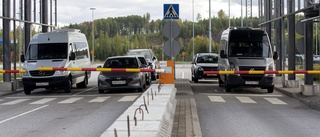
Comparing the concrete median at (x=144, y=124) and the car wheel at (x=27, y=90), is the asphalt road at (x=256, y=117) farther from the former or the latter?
the car wheel at (x=27, y=90)

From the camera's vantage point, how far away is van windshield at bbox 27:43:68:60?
77.3 ft

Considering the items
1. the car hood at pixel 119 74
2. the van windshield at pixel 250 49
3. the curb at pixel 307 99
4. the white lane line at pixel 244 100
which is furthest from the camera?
the van windshield at pixel 250 49

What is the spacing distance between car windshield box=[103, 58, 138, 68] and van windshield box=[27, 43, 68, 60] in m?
1.90

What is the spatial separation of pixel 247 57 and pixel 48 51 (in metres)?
8.61

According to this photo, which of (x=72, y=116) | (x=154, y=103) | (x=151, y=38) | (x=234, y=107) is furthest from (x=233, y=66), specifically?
(x=151, y=38)

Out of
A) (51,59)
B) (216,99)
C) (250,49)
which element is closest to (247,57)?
(250,49)

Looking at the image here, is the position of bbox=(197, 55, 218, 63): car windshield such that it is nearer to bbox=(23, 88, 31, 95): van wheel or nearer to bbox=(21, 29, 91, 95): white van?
bbox=(21, 29, 91, 95): white van

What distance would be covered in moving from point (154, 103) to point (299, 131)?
308 centimetres

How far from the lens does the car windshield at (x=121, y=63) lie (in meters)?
23.6

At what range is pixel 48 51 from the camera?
23.7 m

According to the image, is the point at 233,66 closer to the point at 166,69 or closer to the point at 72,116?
the point at 166,69

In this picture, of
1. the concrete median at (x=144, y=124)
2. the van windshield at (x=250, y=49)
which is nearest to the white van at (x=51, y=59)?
the van windshield at (x=250, y=49)

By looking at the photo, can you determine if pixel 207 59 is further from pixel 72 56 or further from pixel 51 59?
pixel 51 59

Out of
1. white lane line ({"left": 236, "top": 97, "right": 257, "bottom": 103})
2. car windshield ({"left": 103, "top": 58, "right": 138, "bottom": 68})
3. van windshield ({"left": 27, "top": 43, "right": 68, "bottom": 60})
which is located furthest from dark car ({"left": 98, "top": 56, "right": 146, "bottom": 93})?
white lane line ({"left": 236, "top": 97, "right": 257, "bottom": 103})
